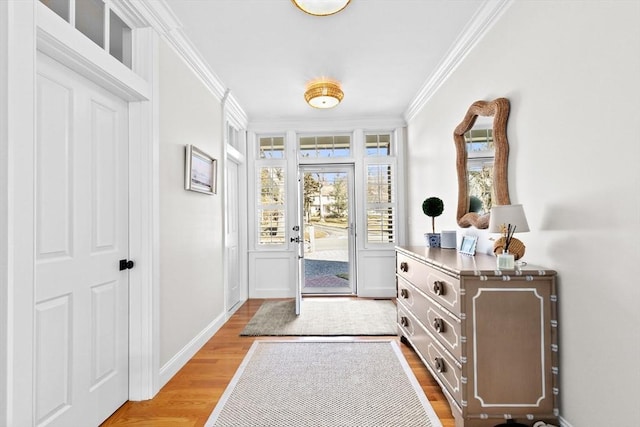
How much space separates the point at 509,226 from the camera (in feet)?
5.76

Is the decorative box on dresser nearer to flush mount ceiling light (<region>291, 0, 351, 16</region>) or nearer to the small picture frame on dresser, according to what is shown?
the small picture frame on dresser

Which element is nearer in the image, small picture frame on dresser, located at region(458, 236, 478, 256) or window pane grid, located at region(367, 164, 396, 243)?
small picture frame on dresser, located at region(458, 236, 478, 256)

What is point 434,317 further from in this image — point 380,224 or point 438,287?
point 380,224

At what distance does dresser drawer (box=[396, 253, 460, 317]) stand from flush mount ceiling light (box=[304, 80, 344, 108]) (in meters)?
1.77

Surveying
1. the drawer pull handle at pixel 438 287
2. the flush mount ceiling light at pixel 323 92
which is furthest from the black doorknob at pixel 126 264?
the flush mount ceiling light at pixel 323 92

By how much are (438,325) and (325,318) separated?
74.8 inches

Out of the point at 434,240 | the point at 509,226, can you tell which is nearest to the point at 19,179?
the point at 509,226

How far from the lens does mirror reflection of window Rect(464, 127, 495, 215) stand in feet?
7.45

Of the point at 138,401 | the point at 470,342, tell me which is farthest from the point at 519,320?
the point at 138,401

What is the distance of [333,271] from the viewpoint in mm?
4914

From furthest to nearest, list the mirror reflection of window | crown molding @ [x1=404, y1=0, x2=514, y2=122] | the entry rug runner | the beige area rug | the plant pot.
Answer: the beige area rug, the plant pot, the mirror reflection of window, crown molding @ [x1=404, y1=0, x2=514, y2=122], the entry rug runner

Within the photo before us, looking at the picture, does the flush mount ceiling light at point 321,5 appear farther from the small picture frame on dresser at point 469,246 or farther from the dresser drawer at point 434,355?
the dresser drawer at point 434,355

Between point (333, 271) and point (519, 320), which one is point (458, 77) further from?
point (333, 271)

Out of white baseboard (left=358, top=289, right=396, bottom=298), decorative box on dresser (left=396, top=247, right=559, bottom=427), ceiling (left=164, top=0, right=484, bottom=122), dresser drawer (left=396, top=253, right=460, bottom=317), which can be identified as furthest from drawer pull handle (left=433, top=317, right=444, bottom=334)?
white baseboard (left=358, top=289, right=396, bottom=298)
